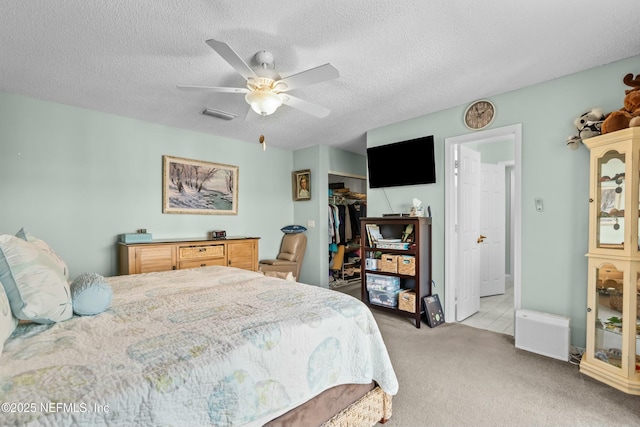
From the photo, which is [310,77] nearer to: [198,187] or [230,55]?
[230,55]

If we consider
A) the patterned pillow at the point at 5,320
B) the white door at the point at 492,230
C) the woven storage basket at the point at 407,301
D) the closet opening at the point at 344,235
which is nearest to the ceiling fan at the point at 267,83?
the patterned pillow at the point at 5,320

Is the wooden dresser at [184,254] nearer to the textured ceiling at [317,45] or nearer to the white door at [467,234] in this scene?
the textured ceiling at [317,45]

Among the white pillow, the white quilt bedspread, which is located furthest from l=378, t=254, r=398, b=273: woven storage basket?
the white pillow

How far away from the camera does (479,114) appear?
3016mm

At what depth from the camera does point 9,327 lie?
3.54ft

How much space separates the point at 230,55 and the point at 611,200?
2817mm

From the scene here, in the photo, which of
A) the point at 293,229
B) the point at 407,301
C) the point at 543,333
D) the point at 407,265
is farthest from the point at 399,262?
the point at 293,229

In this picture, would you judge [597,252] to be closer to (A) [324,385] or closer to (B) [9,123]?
(A) [324,385]

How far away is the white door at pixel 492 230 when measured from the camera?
442 cm

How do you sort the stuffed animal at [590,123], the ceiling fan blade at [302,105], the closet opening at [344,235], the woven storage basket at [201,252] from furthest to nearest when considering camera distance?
the closet opening at [344,235]
the woven storage basket at [201,252]
the stuffed animal at [590,123]
the ceiling fan blade at [302,105]

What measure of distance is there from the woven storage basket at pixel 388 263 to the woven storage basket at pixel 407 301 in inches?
10.9

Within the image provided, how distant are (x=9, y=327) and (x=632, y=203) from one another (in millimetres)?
3473

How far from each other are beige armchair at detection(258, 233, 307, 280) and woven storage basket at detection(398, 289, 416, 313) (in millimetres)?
1900

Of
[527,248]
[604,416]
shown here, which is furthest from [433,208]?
[604,416]
